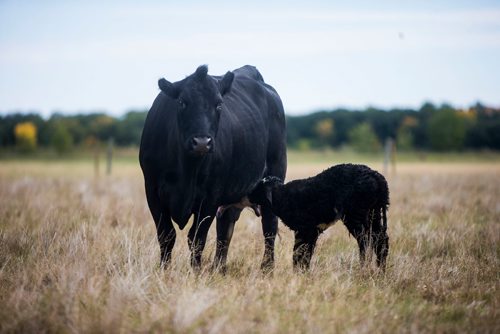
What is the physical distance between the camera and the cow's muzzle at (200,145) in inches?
188

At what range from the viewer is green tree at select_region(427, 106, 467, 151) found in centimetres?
7406

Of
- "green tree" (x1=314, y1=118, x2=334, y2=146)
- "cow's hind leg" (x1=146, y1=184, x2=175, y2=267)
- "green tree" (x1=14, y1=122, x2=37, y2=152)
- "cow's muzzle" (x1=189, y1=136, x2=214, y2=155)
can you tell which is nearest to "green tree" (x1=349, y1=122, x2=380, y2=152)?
"green tree" (x1=314, y1=118, x2=334, y2=146)

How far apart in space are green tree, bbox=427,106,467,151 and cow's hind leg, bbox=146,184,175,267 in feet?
244

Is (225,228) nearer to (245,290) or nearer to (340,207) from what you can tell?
(340,207)

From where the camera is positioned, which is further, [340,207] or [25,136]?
[25,136]

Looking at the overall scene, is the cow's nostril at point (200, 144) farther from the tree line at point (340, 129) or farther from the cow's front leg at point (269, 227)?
the tree line at point (340, 129)

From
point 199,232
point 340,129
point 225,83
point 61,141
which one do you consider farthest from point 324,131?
point 199,232

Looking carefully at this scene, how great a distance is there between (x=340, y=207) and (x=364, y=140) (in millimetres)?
77263

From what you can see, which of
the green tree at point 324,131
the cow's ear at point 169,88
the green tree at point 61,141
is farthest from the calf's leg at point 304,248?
the green tree at point 324,131

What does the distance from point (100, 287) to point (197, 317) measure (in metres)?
0.78

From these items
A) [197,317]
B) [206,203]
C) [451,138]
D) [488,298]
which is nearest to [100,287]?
[197,317]

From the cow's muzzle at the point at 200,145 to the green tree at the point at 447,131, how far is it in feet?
244

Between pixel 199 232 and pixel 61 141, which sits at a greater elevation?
pixel 199 232

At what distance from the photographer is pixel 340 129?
9869cm
